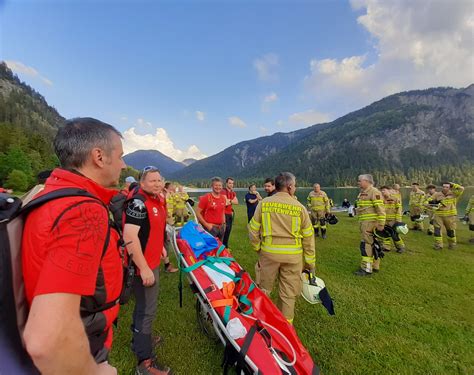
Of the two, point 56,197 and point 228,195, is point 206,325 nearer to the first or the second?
point 56,197

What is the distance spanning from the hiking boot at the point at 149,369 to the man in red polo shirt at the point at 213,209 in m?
3.45

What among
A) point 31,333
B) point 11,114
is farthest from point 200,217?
point 11,114

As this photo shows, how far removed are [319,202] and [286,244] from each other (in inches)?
315

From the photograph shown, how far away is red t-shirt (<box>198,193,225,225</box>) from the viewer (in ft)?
20.5

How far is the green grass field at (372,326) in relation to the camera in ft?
10.8

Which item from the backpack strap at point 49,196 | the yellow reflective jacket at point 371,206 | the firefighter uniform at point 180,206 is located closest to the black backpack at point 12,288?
the backpack strap at point 49,196

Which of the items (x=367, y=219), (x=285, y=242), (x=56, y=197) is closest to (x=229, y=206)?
(x=367, y=219)

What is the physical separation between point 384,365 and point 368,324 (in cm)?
99

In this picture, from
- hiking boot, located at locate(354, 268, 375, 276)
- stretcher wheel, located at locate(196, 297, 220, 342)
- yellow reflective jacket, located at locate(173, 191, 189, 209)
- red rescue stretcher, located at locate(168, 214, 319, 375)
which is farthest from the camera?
yellow reflective jacket, located at locate(173, 191, 189, 209)

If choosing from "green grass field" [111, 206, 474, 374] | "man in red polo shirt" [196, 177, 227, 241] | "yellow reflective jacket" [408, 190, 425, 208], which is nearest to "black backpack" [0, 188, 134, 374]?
"green grass field" [111, 206, 474, 374]

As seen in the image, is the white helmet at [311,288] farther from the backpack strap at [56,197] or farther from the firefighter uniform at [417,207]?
the firefighter uniform at [417,207]

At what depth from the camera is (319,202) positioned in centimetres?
1097

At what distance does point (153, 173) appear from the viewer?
3.12 m

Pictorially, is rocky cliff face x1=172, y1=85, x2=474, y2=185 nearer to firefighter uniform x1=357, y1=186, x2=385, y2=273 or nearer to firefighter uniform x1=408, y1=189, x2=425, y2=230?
firefighter uniform x1=408, y1=189, x2=425, y2=230
